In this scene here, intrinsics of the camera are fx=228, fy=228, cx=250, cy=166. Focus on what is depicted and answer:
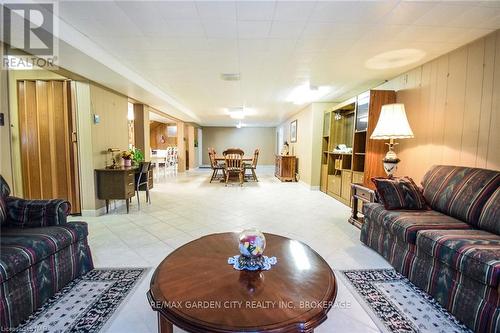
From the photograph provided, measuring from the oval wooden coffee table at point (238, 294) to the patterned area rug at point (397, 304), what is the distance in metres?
0.66

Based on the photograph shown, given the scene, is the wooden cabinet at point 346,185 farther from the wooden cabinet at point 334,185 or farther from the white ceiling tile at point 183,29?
the white ceiling tile at point 183,29

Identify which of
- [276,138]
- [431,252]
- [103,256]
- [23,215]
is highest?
[276,138]

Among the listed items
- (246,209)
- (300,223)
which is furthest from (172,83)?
(300,223)

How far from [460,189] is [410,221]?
A: 2.12 ft

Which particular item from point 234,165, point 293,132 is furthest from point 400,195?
point 293,132

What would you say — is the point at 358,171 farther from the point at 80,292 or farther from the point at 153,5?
the point at 80,292

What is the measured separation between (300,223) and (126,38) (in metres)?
3.14

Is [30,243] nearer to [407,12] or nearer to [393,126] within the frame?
[407,12]

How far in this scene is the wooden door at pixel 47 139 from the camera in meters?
3.33

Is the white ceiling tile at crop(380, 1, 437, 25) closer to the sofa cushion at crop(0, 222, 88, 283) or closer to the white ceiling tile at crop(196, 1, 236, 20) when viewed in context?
the white ceiling tile at crop(196, 1, 236, 20)

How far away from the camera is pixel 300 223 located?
331cm

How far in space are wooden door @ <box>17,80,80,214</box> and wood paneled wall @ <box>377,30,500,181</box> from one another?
4987mm

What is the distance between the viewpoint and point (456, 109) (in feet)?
8.42

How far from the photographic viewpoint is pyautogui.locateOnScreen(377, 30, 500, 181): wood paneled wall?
2229mm
